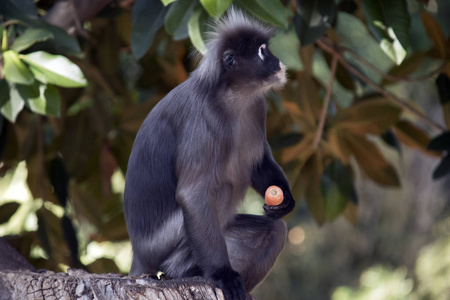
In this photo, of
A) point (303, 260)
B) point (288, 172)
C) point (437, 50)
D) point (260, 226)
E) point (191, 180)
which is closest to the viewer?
point (191, 180)

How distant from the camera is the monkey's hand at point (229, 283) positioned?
229 cm

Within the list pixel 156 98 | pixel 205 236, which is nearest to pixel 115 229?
pixel 156 98

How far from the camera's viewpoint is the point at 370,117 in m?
3.61

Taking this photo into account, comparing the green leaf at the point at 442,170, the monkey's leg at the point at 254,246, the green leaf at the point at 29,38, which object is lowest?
the green leaf at the point at 442,170

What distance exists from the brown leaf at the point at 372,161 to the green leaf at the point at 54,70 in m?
1.73

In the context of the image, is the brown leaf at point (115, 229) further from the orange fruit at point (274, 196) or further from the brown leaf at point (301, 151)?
the orange fruit at point (274, 196)

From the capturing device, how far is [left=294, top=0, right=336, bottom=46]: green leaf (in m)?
2.91

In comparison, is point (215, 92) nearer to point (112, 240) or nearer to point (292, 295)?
point (112, 240)

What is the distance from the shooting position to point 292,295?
33.9 ft

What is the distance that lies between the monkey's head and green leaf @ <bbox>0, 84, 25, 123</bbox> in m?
0.93

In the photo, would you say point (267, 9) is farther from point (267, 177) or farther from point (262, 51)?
point (267, 177)

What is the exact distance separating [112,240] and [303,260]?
6.65 meters

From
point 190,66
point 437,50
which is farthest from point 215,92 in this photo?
point 190,66

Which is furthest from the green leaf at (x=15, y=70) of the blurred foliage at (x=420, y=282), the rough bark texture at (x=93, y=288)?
the blurred foliage at (x=420, y=282)
